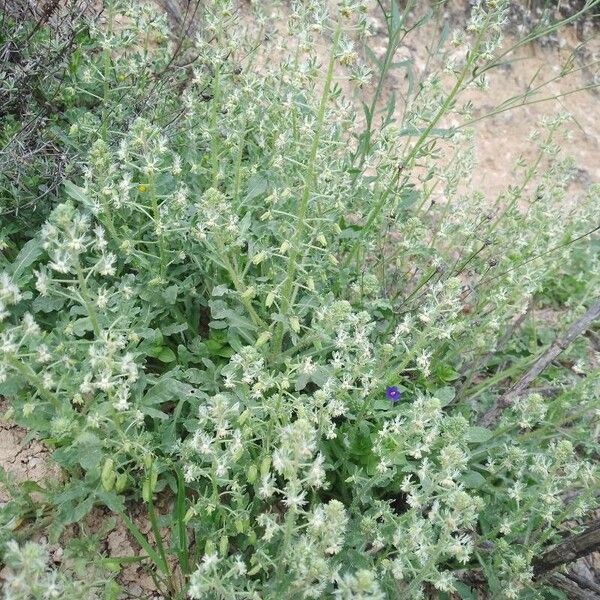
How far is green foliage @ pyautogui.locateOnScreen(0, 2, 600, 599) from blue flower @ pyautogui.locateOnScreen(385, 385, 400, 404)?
2cm

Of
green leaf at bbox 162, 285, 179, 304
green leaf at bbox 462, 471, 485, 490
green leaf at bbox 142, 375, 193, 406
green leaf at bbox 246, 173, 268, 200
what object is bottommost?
green leaf at bbox 142, 375, 193, 406

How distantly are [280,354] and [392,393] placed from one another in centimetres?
59

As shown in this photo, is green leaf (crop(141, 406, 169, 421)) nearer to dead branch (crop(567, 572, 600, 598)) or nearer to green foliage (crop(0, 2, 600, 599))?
green foliage (crop(0, 2, 600, 599))

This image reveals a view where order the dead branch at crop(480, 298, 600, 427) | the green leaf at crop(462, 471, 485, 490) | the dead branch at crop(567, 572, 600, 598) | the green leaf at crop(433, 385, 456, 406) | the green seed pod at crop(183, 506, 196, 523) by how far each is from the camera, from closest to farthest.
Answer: the green seed pod at crop(183, 506, 196, 523) → the dead branch at crop(567, 572, 600, 598) → the green leaf at crop(462, 471, 485, 490) → the green leaf at crop(433, 385, 456, 406) → the dead branch at crop(480, 298, 600, 427)

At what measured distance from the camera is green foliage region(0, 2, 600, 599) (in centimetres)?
245

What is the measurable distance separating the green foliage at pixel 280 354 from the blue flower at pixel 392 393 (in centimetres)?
2

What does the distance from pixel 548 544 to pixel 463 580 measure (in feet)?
1.68

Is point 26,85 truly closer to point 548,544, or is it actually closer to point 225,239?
point 225,239

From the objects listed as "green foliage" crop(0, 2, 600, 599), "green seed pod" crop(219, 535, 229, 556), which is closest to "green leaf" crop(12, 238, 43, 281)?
"green foliage" crop(0, 2, 600, 599)

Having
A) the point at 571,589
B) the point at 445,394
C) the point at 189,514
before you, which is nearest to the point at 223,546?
the point at 189,514

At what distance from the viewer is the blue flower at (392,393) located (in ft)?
10.5

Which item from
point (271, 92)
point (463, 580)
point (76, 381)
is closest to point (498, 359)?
point (463, 580)

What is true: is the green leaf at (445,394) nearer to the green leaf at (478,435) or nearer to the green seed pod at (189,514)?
the green leaf at (478,435)

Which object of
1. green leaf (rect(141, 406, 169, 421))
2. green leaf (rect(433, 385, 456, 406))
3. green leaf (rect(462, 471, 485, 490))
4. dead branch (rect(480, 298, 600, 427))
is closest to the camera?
green leaf (rect(141, 406, 169, 421))
